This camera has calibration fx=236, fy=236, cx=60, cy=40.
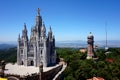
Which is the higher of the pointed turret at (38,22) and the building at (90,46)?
the pointed turret at (38,22)

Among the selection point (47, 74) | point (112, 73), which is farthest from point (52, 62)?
point (112, 73)

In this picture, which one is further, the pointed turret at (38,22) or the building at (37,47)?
the pointed turret at (38,22)

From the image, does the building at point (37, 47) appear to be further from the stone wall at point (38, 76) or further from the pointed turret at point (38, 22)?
the stone wall at point (38, 76)

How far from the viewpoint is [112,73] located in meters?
43.2

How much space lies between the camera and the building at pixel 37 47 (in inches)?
1980

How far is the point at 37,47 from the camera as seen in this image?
5066 centimetres

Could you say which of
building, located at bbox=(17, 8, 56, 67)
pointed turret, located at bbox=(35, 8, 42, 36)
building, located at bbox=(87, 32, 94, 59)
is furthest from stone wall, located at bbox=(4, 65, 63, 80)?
building, located at bbox=(87, 32, 94, 59)

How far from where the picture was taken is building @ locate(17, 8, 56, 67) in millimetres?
50303

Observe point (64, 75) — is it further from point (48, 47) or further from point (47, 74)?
point (48, 47)

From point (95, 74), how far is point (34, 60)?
14.8 meters

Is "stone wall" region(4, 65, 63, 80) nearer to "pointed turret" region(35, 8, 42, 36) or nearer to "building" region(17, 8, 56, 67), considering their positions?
"building" region(17, 8, 56, 67)

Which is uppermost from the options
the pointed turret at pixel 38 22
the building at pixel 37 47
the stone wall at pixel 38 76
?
the pointed turret at pixel 38 22

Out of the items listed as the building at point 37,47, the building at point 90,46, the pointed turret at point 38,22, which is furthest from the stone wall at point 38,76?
the building at point 90,46

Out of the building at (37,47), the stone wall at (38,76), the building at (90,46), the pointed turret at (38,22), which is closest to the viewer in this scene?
the stone wall at (38,76)
